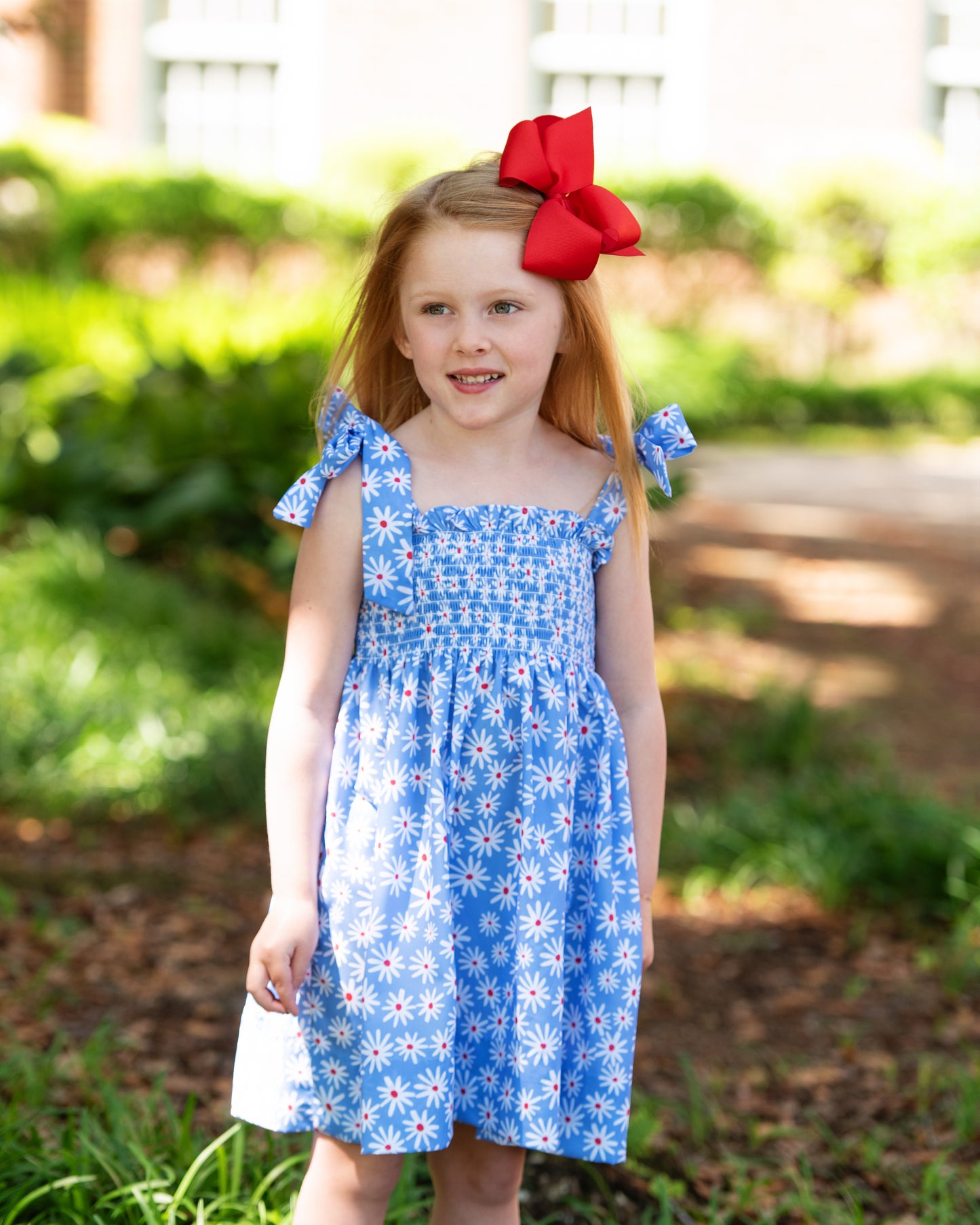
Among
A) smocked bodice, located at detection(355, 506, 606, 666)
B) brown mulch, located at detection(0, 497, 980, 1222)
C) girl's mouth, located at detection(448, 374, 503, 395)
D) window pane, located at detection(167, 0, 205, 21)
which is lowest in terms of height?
brown mulch, located at detection(0, 497, 980, 1222)

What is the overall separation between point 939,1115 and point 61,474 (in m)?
4.23

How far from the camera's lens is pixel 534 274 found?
5.20 ft

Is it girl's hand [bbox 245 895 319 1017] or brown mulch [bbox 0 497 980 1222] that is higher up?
girl's hand [bbox 245 895 319 1017]

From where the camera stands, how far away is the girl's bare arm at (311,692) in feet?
5.18

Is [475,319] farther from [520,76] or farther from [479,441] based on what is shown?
[520,76]

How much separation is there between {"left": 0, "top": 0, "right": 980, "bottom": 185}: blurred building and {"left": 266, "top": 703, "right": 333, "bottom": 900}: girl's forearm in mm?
13049

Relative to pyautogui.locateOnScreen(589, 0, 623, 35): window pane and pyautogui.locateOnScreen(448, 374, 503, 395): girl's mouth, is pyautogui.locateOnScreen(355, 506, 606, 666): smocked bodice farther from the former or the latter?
pyautogui.locateOnScreen(589, 0, 623, 35): window pane

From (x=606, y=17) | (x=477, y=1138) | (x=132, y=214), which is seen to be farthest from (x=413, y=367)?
(x=606, y=17)

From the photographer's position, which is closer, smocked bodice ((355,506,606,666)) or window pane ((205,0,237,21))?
smocked bodice ((355,506,606,666))

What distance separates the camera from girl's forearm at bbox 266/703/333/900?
158 centimetres

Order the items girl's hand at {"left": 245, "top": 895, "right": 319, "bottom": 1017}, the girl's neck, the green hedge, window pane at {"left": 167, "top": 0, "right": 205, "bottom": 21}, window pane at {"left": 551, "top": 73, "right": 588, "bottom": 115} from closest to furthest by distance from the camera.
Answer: girl's hand at {"left": 245, "top": 895, "right": 319, "bottom": 1017} → the girl's neck → the green hedge → window pane at {"left": 167, "top": 0, "right": 205, "bottom": 21} → window pane at {"left": 551, "top": 73, "right": 588, "bottom": 115}

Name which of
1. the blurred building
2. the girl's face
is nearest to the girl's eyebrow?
the girl's face

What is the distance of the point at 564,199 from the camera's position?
5.26 feet

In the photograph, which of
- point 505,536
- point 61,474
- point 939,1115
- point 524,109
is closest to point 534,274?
point 505,536
